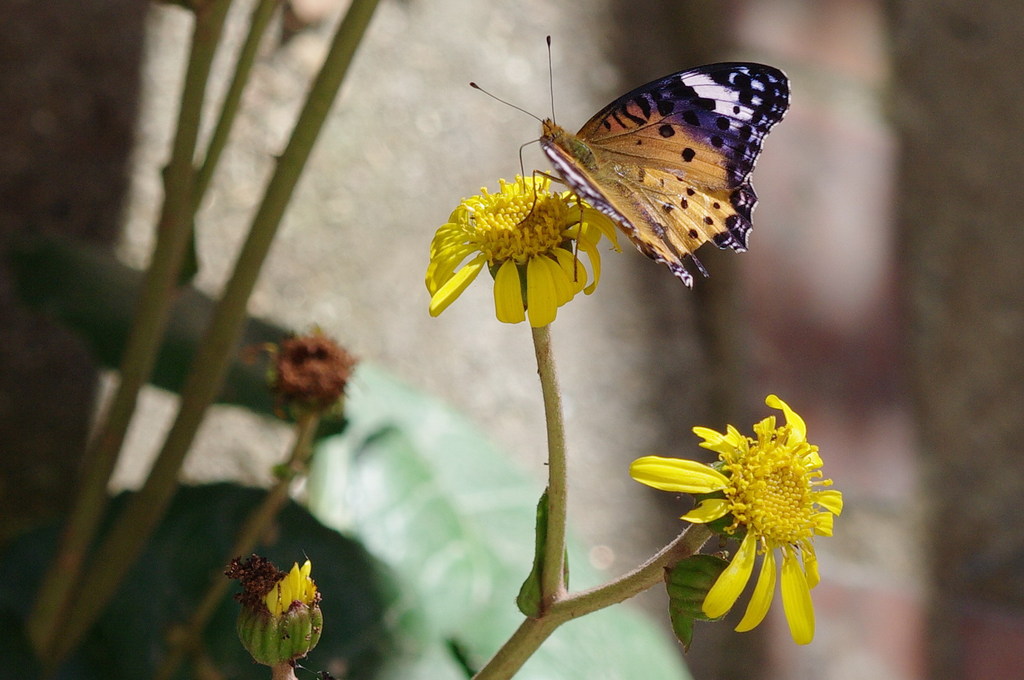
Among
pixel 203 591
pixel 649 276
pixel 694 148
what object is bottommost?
pixel 203 591

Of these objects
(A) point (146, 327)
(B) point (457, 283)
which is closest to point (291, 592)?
(B) point (457, 283)

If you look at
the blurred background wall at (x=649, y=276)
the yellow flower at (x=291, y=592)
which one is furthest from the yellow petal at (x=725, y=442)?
the blurred background wall at (x=649, y=276)

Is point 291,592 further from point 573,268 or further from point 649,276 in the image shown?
point 649,276

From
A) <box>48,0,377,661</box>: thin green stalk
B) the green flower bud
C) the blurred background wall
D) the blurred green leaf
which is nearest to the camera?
the green flower bud

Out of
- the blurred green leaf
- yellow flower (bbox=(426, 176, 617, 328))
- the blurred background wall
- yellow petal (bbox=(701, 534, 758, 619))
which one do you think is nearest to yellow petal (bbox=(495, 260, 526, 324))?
yellow flower (bbox=(426, 176, 617, 328))

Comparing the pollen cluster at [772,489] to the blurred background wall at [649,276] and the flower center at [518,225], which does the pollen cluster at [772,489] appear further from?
the blurred background wall at [649,276]

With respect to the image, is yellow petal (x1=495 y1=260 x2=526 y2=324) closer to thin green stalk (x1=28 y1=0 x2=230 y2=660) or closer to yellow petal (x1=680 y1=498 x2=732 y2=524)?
yellow petal (x1=680 y1=498 x2=732 y2=524)

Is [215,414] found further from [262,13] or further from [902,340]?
[902,340]

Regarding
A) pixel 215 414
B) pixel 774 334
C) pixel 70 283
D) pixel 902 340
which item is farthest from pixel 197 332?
pixel 902 340
